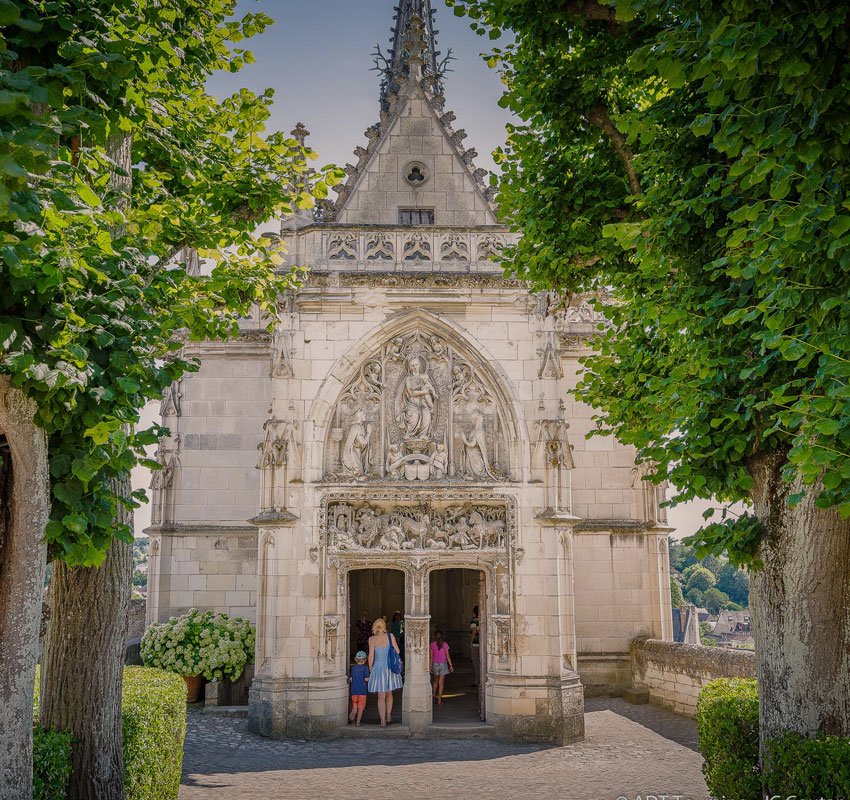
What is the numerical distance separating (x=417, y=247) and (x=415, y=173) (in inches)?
75.7

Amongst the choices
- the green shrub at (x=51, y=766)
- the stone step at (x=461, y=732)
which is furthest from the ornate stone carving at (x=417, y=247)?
the green shrub at (x=51, y=766)

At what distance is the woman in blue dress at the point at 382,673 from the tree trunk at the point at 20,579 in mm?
8133

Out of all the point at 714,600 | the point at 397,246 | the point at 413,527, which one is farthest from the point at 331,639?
the point at 714,600

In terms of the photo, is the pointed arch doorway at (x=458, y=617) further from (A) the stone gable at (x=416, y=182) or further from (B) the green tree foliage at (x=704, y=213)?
(B) the green tree foliage at (x=704, y=213)

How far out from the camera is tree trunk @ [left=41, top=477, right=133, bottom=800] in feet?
21.2

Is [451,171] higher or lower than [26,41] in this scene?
higher

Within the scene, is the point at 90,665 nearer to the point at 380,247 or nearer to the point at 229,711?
the point at 229,711

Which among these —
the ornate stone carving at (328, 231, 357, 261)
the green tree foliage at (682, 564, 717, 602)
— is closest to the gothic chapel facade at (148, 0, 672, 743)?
the ornate stone carving at (328, 231, 357, 261)

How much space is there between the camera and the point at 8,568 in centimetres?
499

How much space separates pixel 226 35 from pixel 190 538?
10.3 metres

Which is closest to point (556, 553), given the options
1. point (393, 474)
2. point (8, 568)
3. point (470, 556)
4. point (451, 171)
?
point (470, 556)

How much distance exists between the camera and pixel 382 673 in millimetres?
12750

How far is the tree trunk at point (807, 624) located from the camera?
6.09m

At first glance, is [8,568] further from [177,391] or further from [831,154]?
[177,391]
